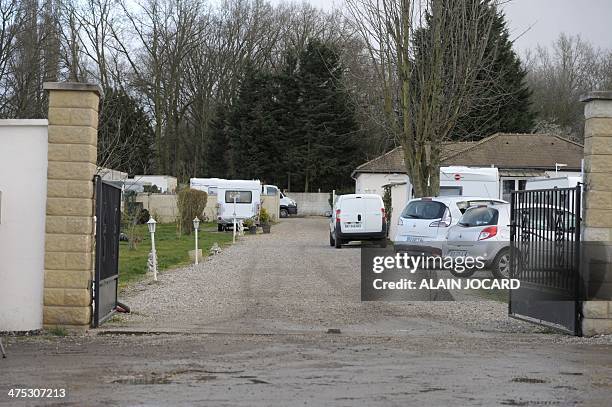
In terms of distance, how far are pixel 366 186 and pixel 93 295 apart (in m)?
41.9

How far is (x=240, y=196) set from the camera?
42281 millimetres

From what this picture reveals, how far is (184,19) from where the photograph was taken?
58.4 m

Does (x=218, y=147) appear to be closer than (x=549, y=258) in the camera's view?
No

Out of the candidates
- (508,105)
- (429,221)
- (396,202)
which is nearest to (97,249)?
(429,221)

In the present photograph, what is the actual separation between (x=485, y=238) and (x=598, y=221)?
6.46 m

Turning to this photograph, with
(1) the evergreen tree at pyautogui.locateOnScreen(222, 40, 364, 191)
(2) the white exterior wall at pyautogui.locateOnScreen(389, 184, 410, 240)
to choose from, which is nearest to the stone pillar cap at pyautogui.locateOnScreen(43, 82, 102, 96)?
(2) the white exterior wall at pyautogui.locateOnScreen(389, 184, 410, 240)

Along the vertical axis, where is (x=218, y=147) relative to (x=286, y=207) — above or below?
above

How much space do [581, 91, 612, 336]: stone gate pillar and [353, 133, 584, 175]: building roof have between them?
26.5m

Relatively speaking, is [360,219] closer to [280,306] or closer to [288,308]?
[280,306]

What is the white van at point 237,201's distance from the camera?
41.5 m

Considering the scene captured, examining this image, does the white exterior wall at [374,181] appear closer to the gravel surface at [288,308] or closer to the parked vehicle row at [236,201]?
the parked vehicle row at [236,201]

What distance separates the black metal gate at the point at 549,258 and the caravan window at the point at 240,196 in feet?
101

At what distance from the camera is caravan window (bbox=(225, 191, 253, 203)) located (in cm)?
4197

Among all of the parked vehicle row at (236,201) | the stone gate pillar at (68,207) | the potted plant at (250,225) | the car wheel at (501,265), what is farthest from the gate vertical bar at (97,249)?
the parked vehicle row at (236,201)
